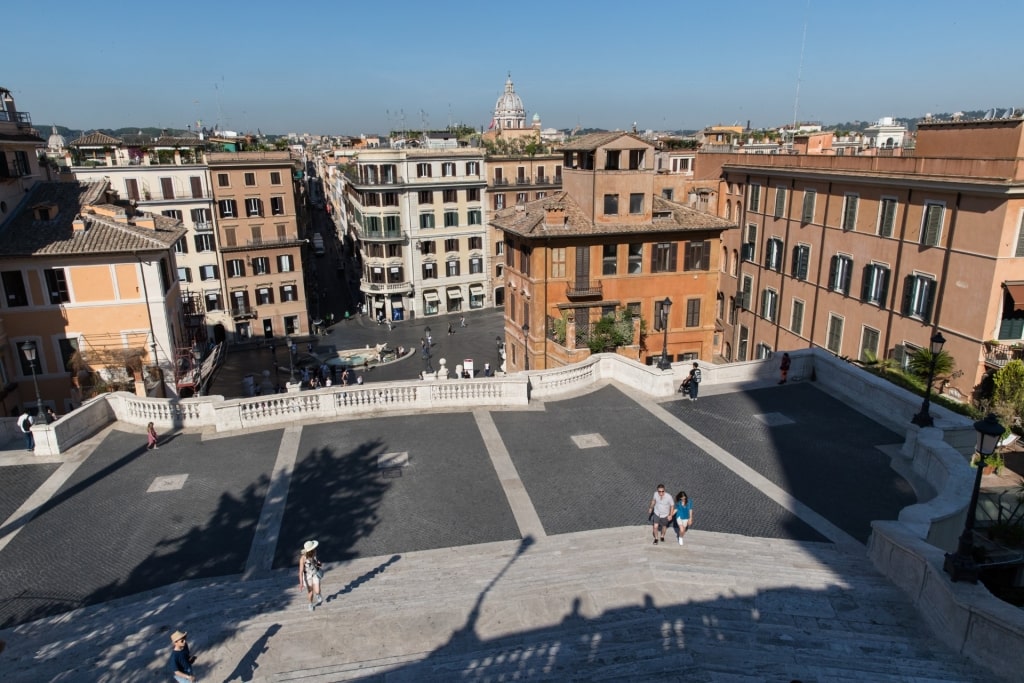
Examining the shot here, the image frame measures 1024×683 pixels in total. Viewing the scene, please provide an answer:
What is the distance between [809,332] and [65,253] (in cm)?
3816

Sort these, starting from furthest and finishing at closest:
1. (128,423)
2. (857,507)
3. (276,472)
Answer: (128,423) < (276,472) < (857,507)

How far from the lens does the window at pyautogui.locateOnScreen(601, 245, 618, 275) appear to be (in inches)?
1394

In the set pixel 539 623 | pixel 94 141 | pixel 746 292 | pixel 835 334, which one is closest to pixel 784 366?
pixel 835 334

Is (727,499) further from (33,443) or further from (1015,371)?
(33,443)

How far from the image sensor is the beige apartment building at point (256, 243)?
58.6 meters

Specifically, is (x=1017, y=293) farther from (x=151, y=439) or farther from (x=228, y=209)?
(x=228, y=209)

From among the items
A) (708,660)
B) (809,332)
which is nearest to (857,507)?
(708,660)

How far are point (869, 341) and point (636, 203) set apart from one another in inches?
548

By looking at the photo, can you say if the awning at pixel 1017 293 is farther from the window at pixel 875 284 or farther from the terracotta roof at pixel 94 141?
the terracotta roof at pixel 94 141

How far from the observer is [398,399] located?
23.0 m

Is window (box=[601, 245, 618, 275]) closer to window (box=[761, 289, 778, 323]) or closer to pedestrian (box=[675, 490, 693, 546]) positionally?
window (box=[761, 289, 778, 323])

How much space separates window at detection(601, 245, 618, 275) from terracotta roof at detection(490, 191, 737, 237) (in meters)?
0.96

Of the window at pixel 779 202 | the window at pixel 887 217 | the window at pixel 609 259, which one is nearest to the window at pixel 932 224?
the window at pixel 887 217

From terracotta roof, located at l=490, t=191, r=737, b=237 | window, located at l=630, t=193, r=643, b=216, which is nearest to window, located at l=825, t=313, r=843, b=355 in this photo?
terracotta roof, located at l=490, t=191, r=737, b=237
